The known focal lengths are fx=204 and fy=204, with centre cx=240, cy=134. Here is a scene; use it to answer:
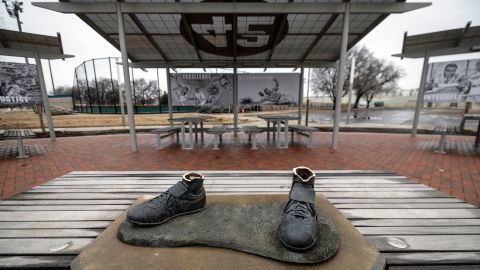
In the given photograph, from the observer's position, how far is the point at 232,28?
6.22m

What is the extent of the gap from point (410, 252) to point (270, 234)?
808mm

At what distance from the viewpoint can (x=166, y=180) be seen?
2.46 m

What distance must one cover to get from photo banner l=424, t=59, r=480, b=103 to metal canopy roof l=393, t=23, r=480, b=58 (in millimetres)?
427

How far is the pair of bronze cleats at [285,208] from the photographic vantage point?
1.09 metres

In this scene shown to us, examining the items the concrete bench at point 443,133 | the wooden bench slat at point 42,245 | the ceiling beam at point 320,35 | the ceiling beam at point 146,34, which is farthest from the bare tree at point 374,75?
the wooden bench slat at point 42,245

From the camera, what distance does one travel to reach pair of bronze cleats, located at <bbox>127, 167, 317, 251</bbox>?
3.58 feet

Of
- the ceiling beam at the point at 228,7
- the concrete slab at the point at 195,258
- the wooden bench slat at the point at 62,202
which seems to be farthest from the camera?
the ceiling beam at the point at 228,7

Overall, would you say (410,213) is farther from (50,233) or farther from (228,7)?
(228,7)

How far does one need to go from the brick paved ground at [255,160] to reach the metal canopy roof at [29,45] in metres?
3.04

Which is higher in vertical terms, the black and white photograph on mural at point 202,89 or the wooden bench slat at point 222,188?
the black and white photograph on mural at point 202,89

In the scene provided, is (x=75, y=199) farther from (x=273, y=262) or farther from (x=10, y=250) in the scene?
(x=273, y=262)

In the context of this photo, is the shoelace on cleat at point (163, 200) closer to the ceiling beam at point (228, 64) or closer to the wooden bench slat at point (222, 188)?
the wooden bench slat at point (222, 188)

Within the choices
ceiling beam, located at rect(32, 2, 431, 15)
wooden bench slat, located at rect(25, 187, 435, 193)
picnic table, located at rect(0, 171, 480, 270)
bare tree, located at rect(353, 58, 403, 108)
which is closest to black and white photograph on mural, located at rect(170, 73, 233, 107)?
ceiling beam, located at rect(32, 2, 431, 15)

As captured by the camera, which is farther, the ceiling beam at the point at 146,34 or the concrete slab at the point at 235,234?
the ceiling beam at the point at 146,34
